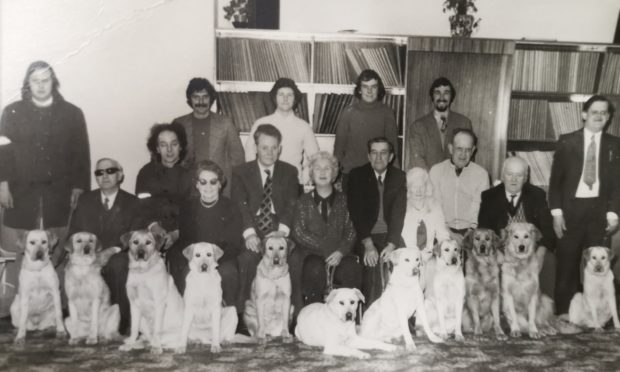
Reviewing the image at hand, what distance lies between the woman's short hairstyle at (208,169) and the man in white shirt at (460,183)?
1.26m

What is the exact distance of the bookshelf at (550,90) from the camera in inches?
140

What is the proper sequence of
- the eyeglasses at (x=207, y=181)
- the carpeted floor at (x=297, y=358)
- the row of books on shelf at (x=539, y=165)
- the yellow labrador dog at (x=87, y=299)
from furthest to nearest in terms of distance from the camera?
the row of books on shelf at (x=539, y=165) → the eyeglasses at (x=207, y=181) → the yellow labrador dog at (x=87, y=299) → the carpeted floor at (x=297, y=358)

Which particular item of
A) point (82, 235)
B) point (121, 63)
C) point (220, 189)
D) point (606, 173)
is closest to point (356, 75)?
point (220, 189)

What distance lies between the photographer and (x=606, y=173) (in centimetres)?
344

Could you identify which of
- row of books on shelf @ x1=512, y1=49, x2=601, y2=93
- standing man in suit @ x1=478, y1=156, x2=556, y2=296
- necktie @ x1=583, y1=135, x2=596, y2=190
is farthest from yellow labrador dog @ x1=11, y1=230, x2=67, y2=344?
necktie @ x1=583, y1=135, x2=596, y2=190

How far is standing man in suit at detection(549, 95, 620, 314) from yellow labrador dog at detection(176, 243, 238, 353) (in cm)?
196

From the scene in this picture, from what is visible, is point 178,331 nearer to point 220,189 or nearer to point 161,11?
point 220,189

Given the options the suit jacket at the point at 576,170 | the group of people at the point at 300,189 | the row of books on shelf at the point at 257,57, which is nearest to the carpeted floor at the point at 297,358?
the group of people at the point at 300,189

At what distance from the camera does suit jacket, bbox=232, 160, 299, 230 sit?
3320 millimetres

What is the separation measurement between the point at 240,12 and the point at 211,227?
1.29 meters

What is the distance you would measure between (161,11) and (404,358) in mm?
2256

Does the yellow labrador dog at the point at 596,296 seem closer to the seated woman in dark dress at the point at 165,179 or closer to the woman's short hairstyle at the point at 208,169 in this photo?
the woman's short hairstyle at the point at 208,169

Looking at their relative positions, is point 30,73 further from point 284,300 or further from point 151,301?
point 284,300

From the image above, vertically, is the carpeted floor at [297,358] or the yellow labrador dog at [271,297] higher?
the yellow labrador dog at [271,297]
